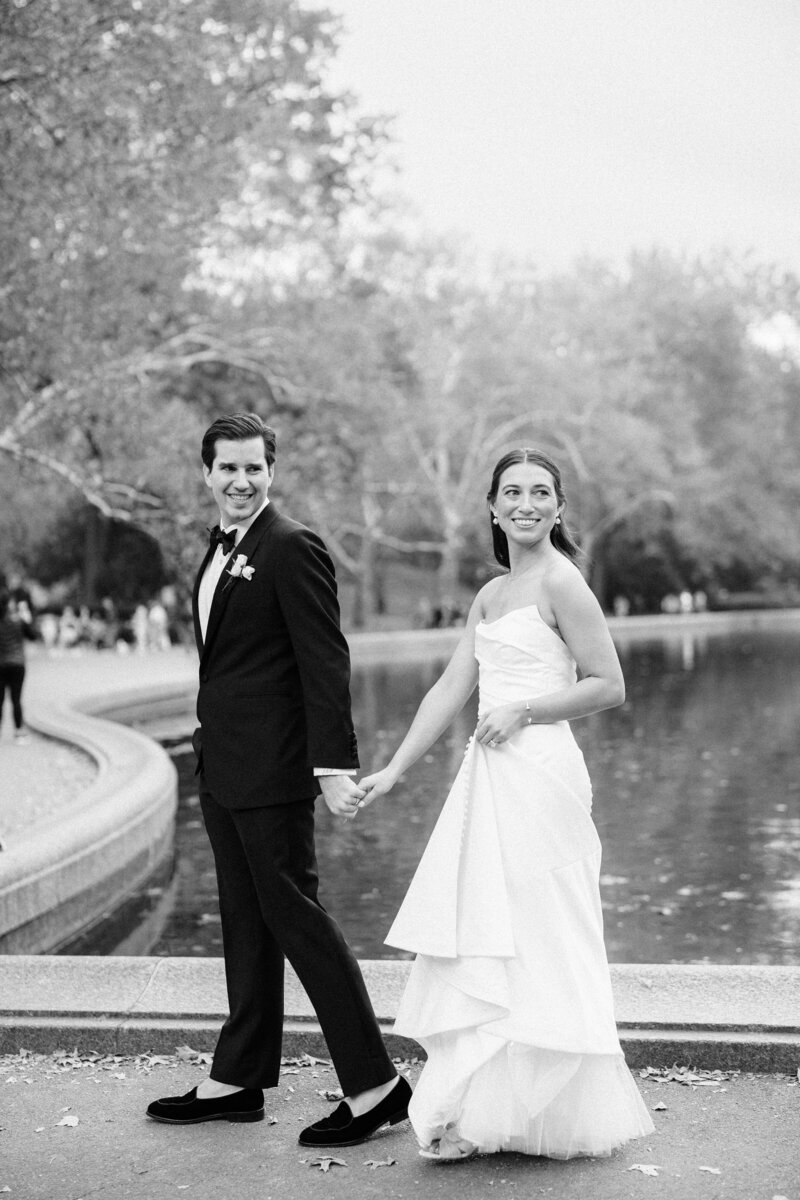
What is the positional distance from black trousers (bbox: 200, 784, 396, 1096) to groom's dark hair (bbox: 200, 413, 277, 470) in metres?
1.02

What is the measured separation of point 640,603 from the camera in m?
73.5

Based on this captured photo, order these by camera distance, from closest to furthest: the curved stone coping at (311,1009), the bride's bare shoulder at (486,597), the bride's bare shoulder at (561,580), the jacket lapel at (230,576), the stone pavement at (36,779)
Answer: the bride's bare shoulder at (561,580), the jacket lapel at (230,576), the bride's bare shoulder at (486,597), the curved stone coping at (311,1009), the stone pavement at (36,779)

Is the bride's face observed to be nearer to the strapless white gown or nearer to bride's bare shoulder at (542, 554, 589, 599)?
bride's bare shoulder at (542, 554, 589, 599)

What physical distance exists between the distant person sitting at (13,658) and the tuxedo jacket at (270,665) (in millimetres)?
11964

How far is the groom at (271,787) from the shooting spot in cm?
426

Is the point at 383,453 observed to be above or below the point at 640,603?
above

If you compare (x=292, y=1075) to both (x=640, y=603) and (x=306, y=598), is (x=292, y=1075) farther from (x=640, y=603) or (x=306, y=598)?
(x=640, y=603)

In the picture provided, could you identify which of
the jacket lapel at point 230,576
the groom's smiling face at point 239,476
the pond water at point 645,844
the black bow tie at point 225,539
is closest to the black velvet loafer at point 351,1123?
the jacket lapel at point 230,576

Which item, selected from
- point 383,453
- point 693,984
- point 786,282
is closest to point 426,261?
point 383,453

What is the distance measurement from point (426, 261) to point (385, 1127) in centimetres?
4655

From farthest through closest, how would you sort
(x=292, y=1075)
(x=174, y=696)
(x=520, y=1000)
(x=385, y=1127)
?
(x=174, y=696) → (x=292, y=1075) → (x=385, y=1127) → (x=520, y=1000)

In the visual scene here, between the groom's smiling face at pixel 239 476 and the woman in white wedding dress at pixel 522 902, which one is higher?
the groom's smiling face at pixel 239 476

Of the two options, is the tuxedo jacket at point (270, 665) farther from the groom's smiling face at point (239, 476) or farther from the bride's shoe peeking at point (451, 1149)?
the bride's shoe peeking at point (451, 1149)

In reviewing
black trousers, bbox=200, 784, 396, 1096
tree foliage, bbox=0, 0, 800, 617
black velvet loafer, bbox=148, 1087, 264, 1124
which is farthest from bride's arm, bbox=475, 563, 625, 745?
tree foliage, bbox=0, 0, 800, 617
